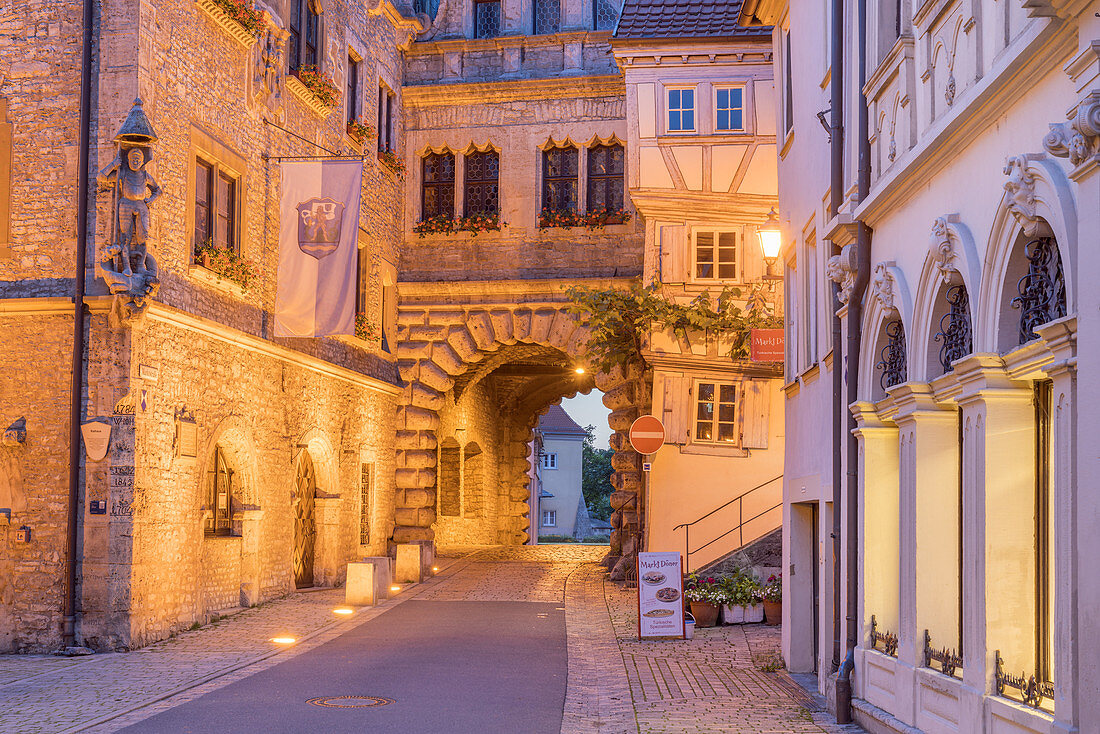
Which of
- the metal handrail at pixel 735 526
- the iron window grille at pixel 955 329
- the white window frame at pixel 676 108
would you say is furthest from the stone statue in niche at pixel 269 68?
the iron window grille at pixel 955 329

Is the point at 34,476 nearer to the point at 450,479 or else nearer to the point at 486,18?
the point at 486,18

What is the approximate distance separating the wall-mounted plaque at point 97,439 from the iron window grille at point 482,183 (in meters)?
12.8

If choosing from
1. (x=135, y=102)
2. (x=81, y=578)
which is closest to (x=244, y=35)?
(x=135, y=102)

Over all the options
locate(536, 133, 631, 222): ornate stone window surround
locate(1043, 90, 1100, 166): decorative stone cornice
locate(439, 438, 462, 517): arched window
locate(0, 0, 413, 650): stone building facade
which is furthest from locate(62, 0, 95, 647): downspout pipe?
locate(439, 438, 462, 517): arched window

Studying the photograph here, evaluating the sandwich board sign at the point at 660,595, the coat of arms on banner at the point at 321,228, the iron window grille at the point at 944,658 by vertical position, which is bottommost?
the sandwich board sign at the point at 660,595

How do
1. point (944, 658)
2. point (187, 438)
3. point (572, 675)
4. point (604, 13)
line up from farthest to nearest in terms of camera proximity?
point (604, 13) < point (187, 438) < point (572, 675) < point (944, 658)

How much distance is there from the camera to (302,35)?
19.6 metres

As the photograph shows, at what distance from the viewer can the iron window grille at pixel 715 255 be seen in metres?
21.1

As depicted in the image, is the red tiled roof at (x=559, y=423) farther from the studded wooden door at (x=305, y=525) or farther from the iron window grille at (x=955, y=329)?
the iron window grille at (x=955, y=329)

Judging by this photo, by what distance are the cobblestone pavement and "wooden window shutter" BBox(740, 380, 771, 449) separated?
333 cm

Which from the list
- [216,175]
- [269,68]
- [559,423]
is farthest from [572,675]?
[559,423]

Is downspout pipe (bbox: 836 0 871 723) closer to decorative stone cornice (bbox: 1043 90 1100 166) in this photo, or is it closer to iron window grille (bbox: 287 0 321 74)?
decorative stone cornice (bbox: 1043 90 1100 166)

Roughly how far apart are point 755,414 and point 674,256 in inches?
121

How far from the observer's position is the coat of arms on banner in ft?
53.2
